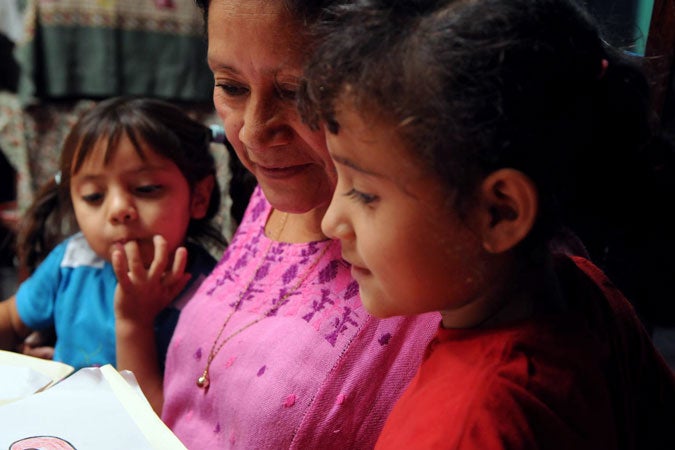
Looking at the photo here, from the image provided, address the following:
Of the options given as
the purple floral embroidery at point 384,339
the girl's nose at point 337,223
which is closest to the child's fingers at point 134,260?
the purple floral embroidery at point 384,339

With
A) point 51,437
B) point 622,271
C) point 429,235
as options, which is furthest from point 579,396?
point 51,437

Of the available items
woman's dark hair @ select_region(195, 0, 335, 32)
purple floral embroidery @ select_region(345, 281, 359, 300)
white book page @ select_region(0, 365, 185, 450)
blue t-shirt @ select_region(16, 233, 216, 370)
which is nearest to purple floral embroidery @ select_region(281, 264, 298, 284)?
purple floral embroidery @ select_region(345, 281, 359, 300)

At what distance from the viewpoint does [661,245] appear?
0.73 metres

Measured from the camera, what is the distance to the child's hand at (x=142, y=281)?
4.02ft

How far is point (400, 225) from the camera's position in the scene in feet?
1.89

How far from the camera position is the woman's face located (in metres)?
0.76

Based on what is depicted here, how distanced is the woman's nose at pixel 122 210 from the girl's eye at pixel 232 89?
51 cm

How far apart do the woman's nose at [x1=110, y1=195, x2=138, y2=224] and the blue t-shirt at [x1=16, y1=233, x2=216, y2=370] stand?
164 millimetres

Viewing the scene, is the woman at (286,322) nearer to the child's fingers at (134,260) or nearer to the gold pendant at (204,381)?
the gold pendant at (204,381)

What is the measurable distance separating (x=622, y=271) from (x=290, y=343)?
410 mm

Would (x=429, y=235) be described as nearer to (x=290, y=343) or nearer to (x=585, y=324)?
(x=585, y=324)

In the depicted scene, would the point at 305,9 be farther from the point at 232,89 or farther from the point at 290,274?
the point at 290,274

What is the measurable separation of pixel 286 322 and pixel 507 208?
392 mm

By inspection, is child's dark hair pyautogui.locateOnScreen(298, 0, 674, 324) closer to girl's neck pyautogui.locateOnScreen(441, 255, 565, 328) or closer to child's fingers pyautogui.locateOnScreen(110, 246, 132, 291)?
girl's neck pyautogui.locateOnScreen(441, 255, 565, 328)
